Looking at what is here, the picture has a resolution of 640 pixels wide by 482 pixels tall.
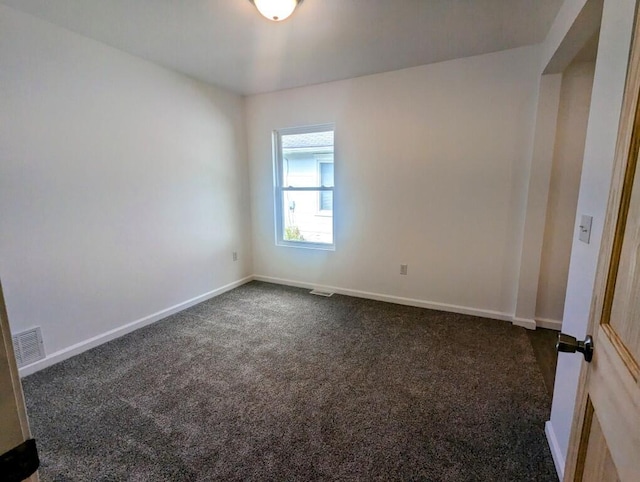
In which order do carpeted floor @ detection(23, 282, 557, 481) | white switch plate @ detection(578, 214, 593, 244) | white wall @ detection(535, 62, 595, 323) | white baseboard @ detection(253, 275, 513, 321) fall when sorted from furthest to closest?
white baseboard @ detection(253, 275, 513, 321)
white wall @ detection(535, 62, 595, 323)
carpeted floor @ detection(23, 282, 557, 481)
white switch plate @ detection(578, 214, 593, 244)

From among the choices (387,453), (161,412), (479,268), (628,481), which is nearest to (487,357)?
(479,268)

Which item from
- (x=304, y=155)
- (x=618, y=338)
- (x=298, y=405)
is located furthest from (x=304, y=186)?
(x=618, y=338)

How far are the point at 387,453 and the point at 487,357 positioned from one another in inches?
50.1

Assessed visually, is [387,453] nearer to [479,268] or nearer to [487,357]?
[487,357]

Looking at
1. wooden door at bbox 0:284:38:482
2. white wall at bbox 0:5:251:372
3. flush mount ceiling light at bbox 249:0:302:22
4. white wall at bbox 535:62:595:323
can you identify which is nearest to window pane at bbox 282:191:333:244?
white wall at bbox 0:5:251:372

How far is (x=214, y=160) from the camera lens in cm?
360

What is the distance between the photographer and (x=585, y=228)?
1.35m

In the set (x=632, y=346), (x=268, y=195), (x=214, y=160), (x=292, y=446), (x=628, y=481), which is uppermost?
(x=214, y=160)

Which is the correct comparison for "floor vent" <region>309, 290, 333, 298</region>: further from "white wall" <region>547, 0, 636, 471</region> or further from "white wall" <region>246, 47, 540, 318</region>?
"white wall" <region>547, 0, 636, 471</region>

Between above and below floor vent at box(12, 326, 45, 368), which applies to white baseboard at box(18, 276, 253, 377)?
below

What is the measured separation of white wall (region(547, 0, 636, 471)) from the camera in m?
1.11

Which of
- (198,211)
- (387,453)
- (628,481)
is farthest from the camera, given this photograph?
(198,211)

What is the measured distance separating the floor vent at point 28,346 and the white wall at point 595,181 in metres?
3.22

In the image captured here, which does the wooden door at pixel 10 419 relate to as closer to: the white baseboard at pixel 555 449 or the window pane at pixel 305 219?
the white baseboard at pixel 555 449
